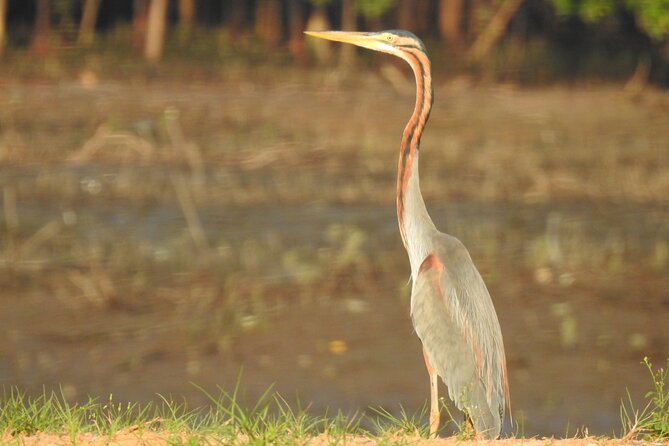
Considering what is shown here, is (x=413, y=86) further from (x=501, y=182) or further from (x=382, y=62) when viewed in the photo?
(x=501, y=182)

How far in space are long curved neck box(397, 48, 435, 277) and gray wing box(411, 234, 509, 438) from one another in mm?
146

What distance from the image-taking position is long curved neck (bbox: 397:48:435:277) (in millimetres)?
5387

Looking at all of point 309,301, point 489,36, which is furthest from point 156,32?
point 309,301

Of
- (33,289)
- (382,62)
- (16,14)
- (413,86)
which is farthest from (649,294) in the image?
(16,14)

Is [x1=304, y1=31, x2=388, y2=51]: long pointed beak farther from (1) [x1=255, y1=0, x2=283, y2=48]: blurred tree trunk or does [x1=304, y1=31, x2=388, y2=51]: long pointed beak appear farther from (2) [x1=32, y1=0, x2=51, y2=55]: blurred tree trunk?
(1) [x1=255, y1=0, x2=283, y2=48]: blurred tree trunk

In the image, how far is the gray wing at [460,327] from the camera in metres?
5.06

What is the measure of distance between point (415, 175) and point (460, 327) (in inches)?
25.2

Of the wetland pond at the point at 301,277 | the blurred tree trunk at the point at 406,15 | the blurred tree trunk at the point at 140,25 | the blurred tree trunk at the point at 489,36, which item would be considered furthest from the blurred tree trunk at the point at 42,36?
the wetland pond at the point at 301,277

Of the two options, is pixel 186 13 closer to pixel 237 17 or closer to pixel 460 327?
pixel 237 17

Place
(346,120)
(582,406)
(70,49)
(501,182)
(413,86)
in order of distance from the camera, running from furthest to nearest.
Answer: (70,49) → (413,86) → (346,120) → (501,182) → (582,406)

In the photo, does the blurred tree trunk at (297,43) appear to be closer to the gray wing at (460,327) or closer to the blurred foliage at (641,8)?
the blurred foliage at (641,8)

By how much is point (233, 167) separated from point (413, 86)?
5.17m

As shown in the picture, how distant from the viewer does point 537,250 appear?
9461 millimetres

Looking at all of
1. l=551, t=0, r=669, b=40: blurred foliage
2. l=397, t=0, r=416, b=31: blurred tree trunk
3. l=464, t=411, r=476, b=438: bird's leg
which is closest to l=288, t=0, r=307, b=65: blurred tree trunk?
l=397, t=0, r=416, b=31: blurred tree trunk
